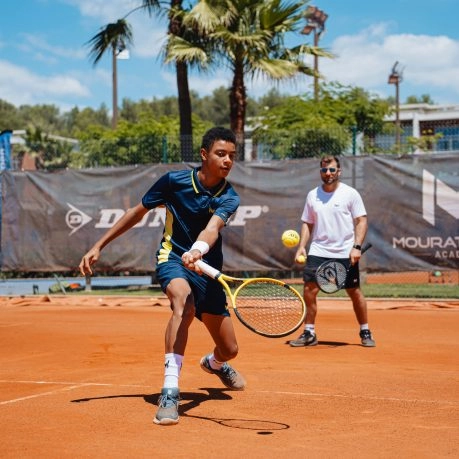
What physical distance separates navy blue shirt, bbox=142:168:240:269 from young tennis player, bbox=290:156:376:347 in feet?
10.6

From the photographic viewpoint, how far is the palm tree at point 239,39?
59.3 feet

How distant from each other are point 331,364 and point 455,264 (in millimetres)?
6473

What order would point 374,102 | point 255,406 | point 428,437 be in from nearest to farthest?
point 428,437
point 255,406
point 374,102

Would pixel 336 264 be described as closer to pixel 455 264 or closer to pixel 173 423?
pixel 173 423

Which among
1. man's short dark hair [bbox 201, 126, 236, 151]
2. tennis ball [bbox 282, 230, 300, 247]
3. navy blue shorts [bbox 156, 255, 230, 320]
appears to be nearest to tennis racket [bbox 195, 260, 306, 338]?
navy blue shorts [bbox 156, 255, 230, 320]

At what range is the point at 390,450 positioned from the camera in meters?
4.61

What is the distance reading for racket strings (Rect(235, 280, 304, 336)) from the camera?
5578 mm

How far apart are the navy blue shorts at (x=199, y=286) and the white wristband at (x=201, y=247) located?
0.35 m

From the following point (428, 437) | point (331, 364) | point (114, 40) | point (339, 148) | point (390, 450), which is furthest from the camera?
point (114, 40)

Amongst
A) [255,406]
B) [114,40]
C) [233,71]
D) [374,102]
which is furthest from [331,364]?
[374,102]

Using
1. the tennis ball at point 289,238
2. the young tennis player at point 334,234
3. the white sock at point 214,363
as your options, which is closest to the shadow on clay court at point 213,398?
the white sock at point 214,363

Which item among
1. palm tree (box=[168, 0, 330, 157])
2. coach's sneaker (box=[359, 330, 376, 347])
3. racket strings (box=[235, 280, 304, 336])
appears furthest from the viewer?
palm tree (box=[168, 0, 330, 157])

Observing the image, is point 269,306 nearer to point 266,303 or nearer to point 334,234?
point 266,303

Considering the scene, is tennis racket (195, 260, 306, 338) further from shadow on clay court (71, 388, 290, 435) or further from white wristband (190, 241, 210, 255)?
shadow on clay court (71, 388, 290, 435)
